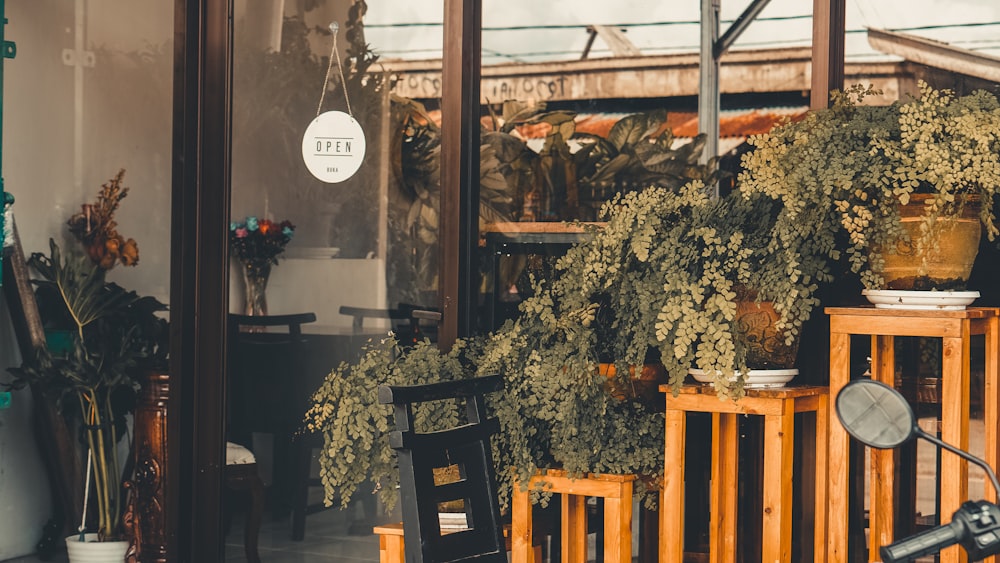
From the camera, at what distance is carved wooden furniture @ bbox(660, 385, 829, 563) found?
3.21 m

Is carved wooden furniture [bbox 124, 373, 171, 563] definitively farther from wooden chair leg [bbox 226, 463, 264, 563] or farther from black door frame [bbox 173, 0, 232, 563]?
wooden chair leg [bbox 226, 463, 264, 563]

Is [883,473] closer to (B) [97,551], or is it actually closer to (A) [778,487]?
(A) [778,487]

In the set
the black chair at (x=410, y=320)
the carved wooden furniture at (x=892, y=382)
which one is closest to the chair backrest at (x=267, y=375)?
the black chair at (x=410, y=320)

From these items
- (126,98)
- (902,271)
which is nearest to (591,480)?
(902,271)

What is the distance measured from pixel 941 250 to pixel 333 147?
2052 mm

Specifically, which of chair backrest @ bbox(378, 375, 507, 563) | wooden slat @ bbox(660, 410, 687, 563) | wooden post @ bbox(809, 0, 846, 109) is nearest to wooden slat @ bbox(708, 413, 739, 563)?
wooden slat @ bbox(660, 410, 687, 563)

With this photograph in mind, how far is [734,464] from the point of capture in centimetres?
349

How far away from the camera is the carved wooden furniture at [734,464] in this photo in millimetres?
3209

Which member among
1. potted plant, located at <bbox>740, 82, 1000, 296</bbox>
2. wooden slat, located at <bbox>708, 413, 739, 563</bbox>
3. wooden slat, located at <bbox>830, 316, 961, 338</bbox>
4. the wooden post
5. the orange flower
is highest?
the wooden post

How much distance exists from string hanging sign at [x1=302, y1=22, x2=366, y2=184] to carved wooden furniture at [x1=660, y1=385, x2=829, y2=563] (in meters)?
1.42

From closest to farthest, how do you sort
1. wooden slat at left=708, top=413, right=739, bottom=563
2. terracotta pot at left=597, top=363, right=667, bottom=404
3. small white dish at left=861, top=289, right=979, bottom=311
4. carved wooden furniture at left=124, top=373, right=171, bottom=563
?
1. small white dish at left=861, top=289, right=979, bottom=311
2. wooden slat at left=708, top=413, right=739, bottom=563
3. terracotta pot at left=597, top=363, right=667, bottom=404
4. carved wooden furniture at left=124, top=373, right=171, bottom=563

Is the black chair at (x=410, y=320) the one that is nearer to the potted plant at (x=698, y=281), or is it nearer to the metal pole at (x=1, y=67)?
the potted plant at (x=698, y=281)

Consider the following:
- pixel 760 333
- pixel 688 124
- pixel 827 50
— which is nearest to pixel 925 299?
pixel 760 333

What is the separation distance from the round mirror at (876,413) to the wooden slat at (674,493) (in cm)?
152
